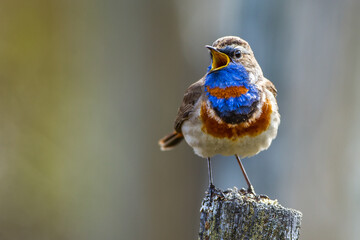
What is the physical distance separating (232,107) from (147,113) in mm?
3447

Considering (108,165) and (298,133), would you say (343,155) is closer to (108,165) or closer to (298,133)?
(298,133)

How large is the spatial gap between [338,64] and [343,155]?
94 centimetres

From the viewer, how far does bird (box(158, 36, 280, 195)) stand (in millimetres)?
3848

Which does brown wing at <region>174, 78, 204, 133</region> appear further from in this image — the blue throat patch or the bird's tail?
the bird's tail

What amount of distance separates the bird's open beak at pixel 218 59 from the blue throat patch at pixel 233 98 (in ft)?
0.12

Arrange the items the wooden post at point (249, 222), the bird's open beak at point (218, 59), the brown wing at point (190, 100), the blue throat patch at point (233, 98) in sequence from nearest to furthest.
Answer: the wooden post at point (249, 222) → the blue throat patch at point (233, 98) → the bird's open beak at point (218, 59) → the brown wing at point (190, 100)

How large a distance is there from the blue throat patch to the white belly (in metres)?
0.16

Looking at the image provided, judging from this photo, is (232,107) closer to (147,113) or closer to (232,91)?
(232,91)

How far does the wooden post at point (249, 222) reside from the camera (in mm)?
2881

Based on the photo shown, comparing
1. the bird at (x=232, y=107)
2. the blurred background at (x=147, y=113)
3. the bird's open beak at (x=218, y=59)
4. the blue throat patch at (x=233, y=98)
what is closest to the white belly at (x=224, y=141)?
the bird at (x=232, y=107)

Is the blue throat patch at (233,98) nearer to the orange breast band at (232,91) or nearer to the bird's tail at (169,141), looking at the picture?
the orange breast band at (232,91)

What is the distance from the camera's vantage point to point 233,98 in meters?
3.87

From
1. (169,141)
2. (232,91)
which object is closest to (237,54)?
(232,91)

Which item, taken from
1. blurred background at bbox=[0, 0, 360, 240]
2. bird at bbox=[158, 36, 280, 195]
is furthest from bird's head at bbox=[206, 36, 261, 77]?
blurred background at bbox=[0, 0, 360, 240]
